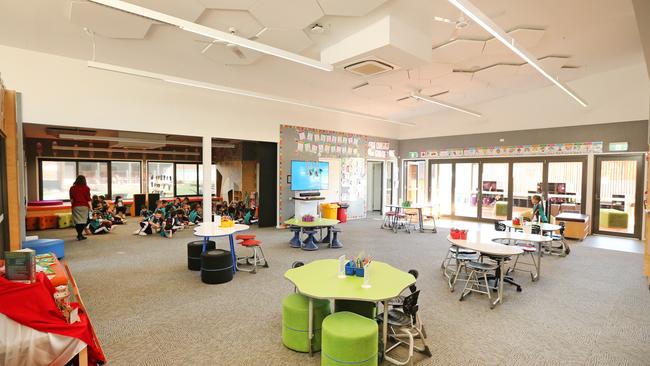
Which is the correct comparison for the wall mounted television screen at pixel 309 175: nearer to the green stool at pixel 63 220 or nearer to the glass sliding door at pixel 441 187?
the glass sliding door at pixel 441 187

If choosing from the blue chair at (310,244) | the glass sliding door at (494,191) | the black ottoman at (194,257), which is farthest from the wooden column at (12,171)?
the glass sliding door at (494,191)

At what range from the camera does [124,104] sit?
6496mm

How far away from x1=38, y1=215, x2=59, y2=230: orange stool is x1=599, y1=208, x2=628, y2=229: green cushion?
48.1 feet

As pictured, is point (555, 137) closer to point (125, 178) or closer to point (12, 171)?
point (12, 171)

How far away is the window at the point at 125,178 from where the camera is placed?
1122 centimetres

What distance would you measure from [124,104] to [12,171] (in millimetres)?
2633

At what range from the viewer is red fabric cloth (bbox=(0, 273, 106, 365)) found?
2096 millimetres

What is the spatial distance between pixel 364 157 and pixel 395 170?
1.78m

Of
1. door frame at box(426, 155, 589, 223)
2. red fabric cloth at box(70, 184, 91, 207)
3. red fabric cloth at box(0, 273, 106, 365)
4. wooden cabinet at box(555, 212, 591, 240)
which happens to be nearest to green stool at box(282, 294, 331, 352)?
red fabric cloth at box(0, 273, 106, 365)

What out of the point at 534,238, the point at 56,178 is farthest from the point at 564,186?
the point at 56,178

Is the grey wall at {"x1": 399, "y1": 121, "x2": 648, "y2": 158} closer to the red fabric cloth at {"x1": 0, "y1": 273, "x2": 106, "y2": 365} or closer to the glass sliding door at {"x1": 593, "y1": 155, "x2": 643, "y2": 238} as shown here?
the glass sliding door at {"x1": 593, "y1": 155, "x2": 643, "y2": 238}

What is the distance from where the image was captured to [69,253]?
6.01 m

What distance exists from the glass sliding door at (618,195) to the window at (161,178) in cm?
1374

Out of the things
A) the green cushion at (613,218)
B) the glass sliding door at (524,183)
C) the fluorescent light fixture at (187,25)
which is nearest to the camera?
the fluorescent light fixture at (187,25)
